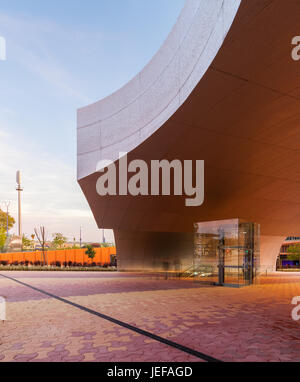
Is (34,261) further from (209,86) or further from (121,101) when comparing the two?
(209,86)

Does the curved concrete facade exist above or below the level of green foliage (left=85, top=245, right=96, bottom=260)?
above

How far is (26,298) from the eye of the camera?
1055 cm

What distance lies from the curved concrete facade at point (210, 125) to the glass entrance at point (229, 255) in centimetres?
289

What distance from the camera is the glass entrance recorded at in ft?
49.2

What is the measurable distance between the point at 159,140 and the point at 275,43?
6588mm

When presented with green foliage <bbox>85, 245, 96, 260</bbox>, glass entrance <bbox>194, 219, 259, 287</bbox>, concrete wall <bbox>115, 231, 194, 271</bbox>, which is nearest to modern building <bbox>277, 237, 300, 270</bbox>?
concrete wall <bbox>115, 231, 194, 271</bbox>

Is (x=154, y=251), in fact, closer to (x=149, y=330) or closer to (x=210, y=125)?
(x=210, y=125)

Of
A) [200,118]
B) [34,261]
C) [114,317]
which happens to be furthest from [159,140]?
Result: [34,261]

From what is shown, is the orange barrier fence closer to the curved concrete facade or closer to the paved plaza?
the curved concrete facade

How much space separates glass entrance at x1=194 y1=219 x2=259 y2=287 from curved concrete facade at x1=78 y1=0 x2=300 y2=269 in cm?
289

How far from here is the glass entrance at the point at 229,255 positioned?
15.0m

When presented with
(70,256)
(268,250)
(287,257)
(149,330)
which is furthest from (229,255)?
(287,257)
